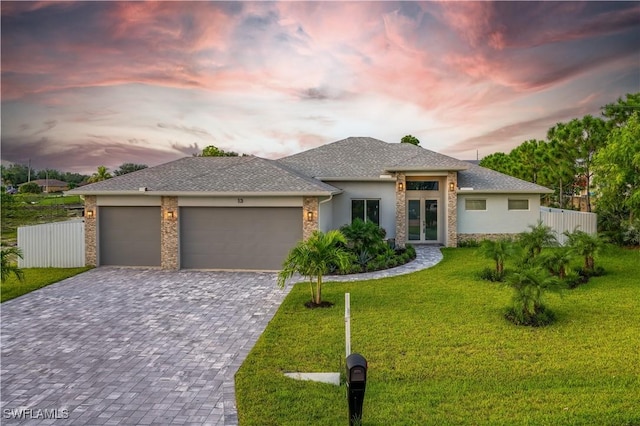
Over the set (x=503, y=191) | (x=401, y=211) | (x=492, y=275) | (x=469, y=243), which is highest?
(x=503, y=191)

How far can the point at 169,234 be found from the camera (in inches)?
548

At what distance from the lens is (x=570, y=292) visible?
1058 centimetres

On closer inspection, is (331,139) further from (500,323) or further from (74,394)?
(74,394)

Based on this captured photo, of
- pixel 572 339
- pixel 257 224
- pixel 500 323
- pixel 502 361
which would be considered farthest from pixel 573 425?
pixel 257 224

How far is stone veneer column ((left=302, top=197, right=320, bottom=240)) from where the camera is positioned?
13.7 metres

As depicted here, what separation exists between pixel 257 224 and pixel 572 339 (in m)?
9.99

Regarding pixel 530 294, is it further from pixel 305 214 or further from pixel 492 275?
pixel 305 214

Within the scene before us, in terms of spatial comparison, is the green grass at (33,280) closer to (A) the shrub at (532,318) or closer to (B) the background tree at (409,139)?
(A) the shrub at (532,318)

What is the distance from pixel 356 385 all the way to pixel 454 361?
8.74ft

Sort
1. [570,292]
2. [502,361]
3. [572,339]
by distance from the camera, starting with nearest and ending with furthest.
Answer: [502,361] < [572,339] < [570,292]

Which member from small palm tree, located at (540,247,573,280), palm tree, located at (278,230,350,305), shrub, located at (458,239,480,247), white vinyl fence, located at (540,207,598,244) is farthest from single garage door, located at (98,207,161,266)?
white vinyl fence, located at (540,207,598,244)

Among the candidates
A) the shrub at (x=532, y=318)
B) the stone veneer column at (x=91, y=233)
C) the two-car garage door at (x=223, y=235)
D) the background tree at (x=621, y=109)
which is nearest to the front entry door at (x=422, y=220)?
the two-car garage door at (x=223, y=235)

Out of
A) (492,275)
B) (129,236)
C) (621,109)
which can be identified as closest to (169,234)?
(129,236)

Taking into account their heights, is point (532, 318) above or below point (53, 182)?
below
